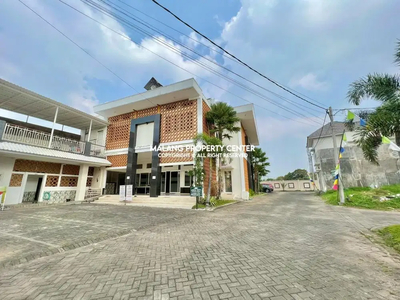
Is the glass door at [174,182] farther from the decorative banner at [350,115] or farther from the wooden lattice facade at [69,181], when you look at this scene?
the decorative banner at [350,115]

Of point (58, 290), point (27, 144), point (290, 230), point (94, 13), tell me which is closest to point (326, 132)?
point (290, 230)

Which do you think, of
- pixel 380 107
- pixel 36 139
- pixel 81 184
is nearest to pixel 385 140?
pixel 380 107

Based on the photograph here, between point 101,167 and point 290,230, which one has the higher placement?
point 101,167

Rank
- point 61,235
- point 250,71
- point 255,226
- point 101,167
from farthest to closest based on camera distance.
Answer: point 101,167, point 250,71, point 255,226, point 61,235

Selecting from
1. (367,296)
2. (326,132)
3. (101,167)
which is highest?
(326,132)

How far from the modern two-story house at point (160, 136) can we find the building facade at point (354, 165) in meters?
10.3

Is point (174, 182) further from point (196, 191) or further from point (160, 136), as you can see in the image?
point (196, 191)

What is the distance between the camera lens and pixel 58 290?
216 centimetres

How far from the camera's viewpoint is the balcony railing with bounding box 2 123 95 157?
31.5 feet

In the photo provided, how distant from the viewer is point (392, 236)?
13.9 feet

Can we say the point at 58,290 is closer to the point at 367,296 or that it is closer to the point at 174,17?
the point at 367,296

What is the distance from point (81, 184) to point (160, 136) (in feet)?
23.5

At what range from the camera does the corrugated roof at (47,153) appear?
29.6ft

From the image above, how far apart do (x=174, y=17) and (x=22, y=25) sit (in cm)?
530
